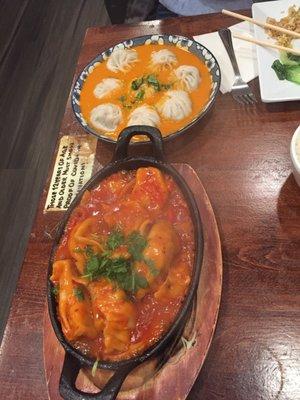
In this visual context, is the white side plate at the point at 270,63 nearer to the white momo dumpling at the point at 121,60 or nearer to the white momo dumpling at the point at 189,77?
the white momo dumpling at the point at 189,77

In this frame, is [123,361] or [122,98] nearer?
[123,361]

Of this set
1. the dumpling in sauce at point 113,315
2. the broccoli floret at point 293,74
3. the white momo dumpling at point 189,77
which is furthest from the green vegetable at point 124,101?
the dumpling in sauce at point 113,315

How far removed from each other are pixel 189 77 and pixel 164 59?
0.18m

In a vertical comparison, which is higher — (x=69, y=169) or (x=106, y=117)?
(x=106, y=117)

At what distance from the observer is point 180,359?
113 centimetres

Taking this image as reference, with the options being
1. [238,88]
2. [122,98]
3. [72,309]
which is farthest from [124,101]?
[72,309]

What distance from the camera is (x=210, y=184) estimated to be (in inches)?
61.5

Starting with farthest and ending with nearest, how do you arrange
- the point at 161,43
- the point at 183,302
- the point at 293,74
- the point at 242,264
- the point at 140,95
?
1. the point at 161,43
2. the point at 140,95
3. the point at 293,74
4. the point at 242,264
5. the point at 183,302

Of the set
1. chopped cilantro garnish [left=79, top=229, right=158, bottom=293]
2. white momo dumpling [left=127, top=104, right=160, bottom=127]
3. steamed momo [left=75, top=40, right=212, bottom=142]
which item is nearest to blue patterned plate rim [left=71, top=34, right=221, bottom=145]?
steamed momo [left=75, top=40, right=212, bottom=142]

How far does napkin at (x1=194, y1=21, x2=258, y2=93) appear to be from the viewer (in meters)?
1.81

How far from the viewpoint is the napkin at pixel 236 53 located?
181 centimetres

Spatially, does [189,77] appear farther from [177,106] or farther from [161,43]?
[161,43]

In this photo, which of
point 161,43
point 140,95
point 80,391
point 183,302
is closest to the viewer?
point 80,391

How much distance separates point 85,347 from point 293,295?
23.3 inches
